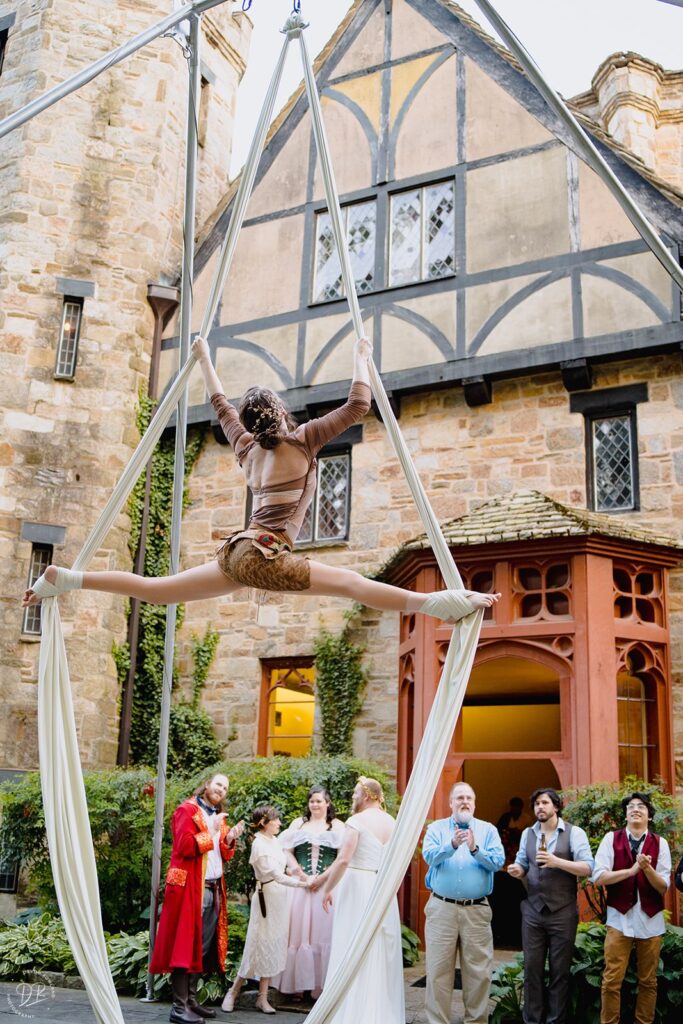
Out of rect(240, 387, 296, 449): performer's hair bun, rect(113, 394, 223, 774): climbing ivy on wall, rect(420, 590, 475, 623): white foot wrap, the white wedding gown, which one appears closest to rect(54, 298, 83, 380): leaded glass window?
rect(113, 394, 223, 774): climbing ivy on wall

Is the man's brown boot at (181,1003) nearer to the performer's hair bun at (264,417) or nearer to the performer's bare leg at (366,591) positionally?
the performer's bare leg at (366,591)

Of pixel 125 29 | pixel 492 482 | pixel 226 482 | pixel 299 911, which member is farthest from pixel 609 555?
pixel 125 29

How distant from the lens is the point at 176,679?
11.5 meters

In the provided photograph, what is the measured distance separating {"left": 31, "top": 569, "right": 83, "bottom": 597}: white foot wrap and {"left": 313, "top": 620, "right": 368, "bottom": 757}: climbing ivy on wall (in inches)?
232

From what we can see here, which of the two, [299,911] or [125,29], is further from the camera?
[125,29]

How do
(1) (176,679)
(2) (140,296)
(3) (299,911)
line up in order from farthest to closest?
(2) (140,296) < (1) (176,679) < (3) (299,911)

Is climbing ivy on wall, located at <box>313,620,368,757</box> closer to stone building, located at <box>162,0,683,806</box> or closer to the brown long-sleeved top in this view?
stone building, located at <box>162,0,683,806</box>

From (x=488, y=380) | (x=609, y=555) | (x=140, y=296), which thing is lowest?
(x=609, y=555)

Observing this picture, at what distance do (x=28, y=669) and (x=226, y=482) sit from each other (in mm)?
2854

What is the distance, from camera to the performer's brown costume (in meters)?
4.29

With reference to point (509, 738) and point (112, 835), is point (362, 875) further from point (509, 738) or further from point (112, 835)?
point (509, 738)

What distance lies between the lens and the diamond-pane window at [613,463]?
10047 mm

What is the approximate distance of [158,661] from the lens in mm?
11430

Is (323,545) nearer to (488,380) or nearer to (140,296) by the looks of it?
(488,380)
